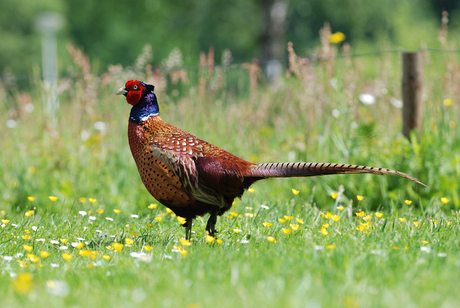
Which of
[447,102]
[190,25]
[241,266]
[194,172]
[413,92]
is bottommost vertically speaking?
[241,266]

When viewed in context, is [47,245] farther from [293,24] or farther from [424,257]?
[293,24]

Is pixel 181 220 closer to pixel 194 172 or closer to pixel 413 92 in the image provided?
pixel 194 172

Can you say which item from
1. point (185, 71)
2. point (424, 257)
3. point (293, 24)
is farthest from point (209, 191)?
point (293, 24)

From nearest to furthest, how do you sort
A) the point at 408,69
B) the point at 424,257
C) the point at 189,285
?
the point at 189,285 → the point at 424,257 → the point at 408,69

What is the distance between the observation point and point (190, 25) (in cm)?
2055

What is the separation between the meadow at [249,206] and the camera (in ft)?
7.50

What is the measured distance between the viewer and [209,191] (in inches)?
128

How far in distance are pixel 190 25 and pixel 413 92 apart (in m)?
16.6

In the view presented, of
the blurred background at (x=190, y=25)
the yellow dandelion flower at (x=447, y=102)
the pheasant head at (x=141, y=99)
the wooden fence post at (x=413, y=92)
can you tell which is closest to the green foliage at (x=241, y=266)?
the pheasant head at (x=141, y=99)

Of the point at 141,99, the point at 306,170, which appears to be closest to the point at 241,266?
the point at 306,170

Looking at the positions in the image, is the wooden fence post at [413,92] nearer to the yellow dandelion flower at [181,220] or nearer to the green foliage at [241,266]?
the green foliage at [241,266]

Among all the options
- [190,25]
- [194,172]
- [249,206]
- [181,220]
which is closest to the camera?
[194,172]

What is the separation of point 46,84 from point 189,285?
4.48m

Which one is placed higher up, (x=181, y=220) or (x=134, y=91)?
(x=134, y=91)
